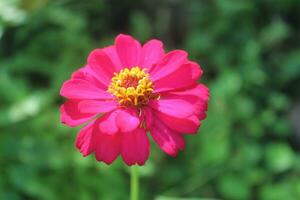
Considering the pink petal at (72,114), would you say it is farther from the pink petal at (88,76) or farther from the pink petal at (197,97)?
the pink petal at (197,97)

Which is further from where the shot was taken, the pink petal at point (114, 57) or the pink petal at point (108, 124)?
the pink petal at point (114, 57)

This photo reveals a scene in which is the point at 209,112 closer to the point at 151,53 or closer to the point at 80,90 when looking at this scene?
the point at 151,53

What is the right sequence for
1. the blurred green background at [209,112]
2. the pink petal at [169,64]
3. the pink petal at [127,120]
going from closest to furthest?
the pink petal at [127,120] < the pink petal at [169,64] < the blurred green background at [209,112]

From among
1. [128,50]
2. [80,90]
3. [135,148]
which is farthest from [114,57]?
[135,148]

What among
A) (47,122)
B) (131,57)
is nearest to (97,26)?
(47,122)

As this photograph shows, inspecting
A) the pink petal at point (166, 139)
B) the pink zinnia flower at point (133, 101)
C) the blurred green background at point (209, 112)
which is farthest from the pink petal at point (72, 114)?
the blurred green background at point (209, 112)

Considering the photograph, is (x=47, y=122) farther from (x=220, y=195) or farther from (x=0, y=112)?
(x=220, y=195)
